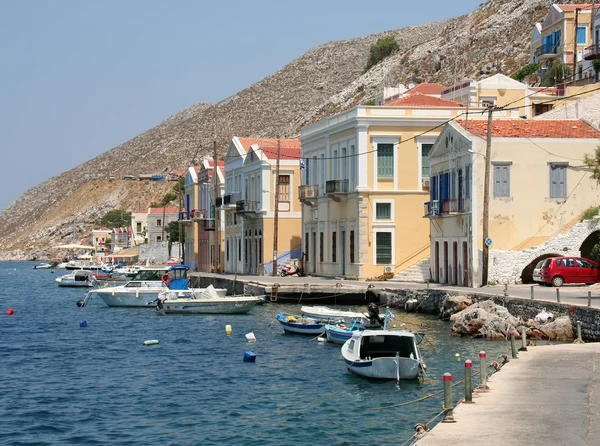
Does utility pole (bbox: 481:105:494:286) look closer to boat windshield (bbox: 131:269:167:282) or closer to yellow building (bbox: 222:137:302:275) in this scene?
yellow building (bbox: 222:137:302:275)

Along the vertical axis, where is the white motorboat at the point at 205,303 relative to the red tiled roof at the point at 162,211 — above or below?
below

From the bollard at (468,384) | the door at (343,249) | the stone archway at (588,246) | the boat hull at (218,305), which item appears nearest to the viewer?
the bollard at (468,384)

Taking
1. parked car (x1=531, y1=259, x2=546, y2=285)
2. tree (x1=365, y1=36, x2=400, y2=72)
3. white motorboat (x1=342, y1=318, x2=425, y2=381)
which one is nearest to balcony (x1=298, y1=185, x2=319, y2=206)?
parked car (x1=531, y1=259, x2=546, y2=285)

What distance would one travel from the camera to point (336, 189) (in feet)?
198

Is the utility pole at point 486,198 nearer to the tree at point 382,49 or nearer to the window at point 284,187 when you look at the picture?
the window at point 284,187

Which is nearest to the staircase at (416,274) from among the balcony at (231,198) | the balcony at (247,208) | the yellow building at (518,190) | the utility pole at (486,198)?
the yellow building at (518,190)

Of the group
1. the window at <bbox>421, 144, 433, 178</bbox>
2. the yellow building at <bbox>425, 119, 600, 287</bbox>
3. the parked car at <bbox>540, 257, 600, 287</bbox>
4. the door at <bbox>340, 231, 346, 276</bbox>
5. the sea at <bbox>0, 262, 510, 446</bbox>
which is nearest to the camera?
the sea at <bbox>0, 262, 510, 446</bbox>

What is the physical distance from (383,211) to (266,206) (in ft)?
46.4

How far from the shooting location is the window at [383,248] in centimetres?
5794

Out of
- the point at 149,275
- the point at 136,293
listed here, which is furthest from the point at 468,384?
the point at 149,275

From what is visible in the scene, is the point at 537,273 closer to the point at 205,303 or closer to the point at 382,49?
the point at 205,303

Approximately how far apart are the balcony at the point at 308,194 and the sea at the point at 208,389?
2101 centimetres

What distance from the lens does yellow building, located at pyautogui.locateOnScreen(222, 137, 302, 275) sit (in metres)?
70.1

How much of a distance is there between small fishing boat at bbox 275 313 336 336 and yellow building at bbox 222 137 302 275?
2614 cm
